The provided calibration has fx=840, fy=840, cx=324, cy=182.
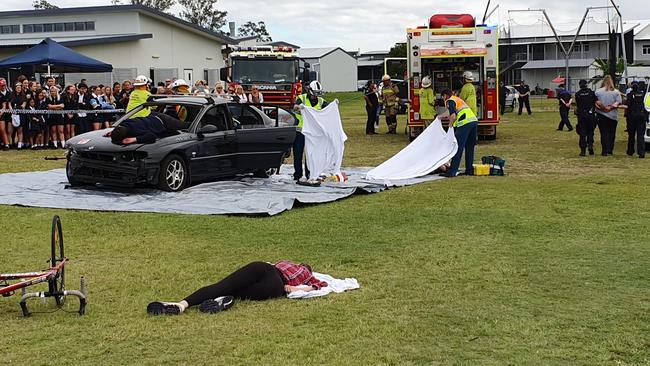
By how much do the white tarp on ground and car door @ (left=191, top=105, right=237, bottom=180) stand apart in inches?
111

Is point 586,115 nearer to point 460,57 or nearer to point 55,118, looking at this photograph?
point 460,57

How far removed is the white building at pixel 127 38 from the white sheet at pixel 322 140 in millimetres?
23053

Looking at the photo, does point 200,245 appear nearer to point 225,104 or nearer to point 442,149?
point 225,104

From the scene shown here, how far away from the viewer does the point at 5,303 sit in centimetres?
691

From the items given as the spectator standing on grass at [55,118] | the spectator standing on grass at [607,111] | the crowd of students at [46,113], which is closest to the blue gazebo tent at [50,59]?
the crowd of students at [46,113]

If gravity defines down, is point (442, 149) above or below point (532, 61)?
below

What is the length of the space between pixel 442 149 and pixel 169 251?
815 cm

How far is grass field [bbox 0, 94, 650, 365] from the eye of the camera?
221 inches

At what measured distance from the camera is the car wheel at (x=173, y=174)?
42.7 feet

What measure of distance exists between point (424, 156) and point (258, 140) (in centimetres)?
341

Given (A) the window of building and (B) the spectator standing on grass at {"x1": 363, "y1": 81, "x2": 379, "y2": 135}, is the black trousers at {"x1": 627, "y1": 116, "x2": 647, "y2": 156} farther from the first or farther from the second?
(A) the window of building

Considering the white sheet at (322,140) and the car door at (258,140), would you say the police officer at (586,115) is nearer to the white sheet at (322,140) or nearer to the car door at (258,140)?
the white sheet at (322,140)

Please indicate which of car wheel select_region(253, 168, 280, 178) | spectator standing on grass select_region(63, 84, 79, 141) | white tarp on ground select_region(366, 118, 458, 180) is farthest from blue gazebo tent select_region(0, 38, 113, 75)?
white tarp on ground select_region(366, 118, 458, 180)

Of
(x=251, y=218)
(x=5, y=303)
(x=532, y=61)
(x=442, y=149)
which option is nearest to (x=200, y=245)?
(x=251, y=218)
